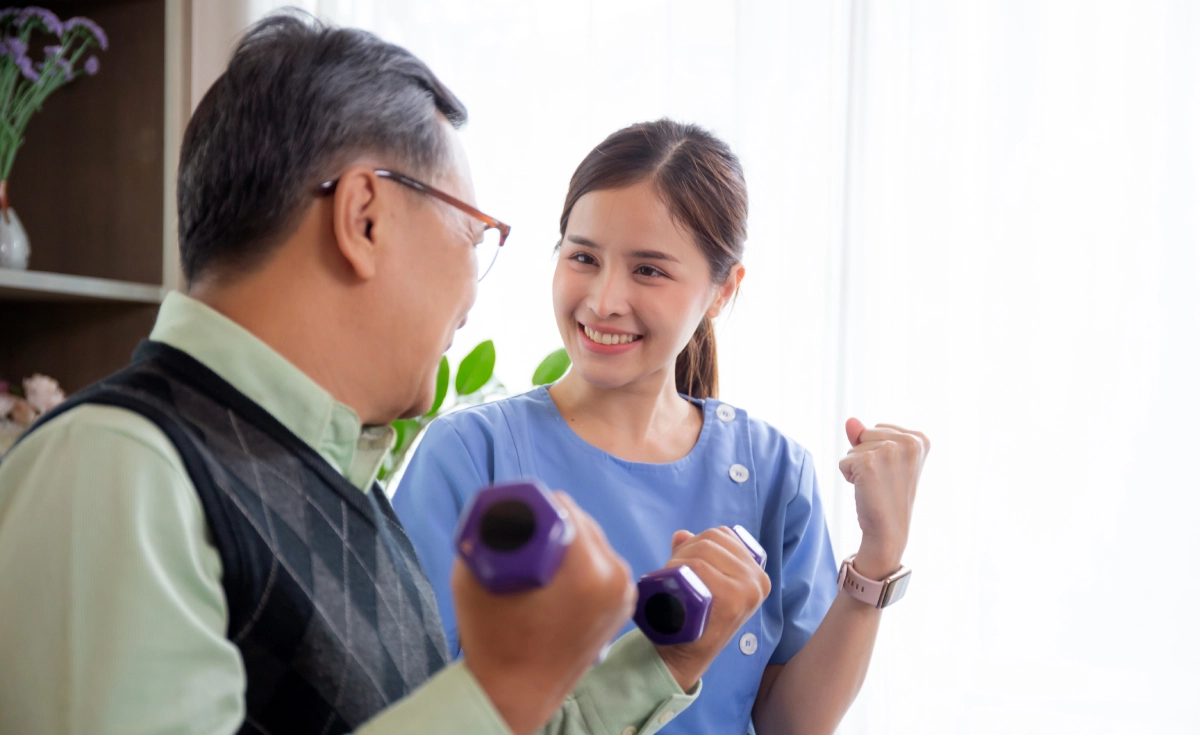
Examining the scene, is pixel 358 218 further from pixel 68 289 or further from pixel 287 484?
pixel 68 289

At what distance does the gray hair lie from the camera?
668mm

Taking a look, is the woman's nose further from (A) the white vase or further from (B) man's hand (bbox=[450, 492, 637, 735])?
(A) the white vase

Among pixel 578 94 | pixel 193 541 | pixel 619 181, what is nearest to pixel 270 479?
pixel 193 541

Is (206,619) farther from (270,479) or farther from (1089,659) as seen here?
(1089,659)

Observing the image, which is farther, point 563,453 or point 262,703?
point 563,453

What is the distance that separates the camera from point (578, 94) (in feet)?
7.00

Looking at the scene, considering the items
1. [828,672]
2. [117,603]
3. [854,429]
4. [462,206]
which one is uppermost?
[462,206]

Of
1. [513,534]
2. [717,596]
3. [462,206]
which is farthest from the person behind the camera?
[717,596]

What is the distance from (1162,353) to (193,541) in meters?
1.80

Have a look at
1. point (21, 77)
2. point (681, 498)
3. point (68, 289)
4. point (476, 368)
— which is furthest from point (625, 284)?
point (21, 77)

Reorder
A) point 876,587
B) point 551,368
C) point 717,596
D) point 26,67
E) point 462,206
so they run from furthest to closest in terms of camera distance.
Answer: point 551,368 < point 26,67 < point 876,587 < point 717,596 < point 462,206

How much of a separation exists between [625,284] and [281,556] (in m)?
0.76

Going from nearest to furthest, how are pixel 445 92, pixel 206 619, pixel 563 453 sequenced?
pixel 206 619
pixel 445 92
pixel 563 453

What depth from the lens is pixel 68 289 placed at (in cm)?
172
